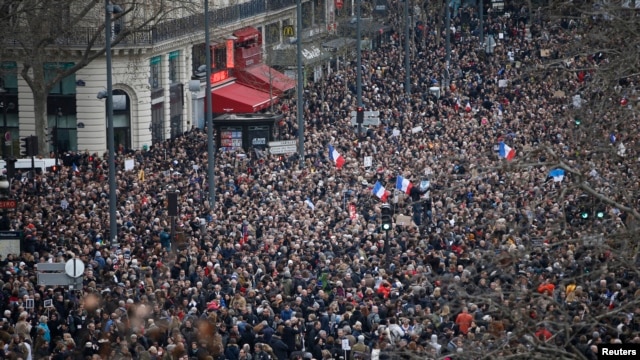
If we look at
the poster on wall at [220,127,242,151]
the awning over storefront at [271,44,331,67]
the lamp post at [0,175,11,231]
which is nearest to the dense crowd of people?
the lamp post at [0,175,11,231]

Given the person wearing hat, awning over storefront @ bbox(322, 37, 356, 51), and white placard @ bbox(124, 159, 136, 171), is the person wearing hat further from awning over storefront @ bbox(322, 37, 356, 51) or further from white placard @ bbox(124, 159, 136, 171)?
awning over storefront @ bbox(322, 37, 356, 51)

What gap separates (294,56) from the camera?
217 ft

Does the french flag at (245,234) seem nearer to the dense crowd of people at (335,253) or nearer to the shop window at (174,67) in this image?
the dense crowd of people at (335,253)

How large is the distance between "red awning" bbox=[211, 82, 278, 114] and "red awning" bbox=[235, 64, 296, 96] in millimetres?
762

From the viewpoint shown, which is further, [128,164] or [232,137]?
[232,137]

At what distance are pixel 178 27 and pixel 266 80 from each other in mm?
6116

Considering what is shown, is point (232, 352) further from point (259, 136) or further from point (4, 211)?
point (259, 136)

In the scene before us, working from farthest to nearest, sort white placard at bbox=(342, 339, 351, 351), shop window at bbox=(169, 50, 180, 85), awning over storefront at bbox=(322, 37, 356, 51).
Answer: awning over storefront at bbox=(322, 37, 356, 51)
shop window at bbox=(169, 50, 180, 85)
white placard at bbox=(342, 339, 351, 351)

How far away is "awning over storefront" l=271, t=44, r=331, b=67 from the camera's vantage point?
66.6 metres

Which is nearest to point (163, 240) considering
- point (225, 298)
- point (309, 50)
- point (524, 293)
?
point (225, 298)

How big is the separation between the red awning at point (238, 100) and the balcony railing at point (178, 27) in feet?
8.68

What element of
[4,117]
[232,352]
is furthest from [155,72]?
[232,352]

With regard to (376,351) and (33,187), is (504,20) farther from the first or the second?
(376,351)

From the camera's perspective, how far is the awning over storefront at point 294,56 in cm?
6662
